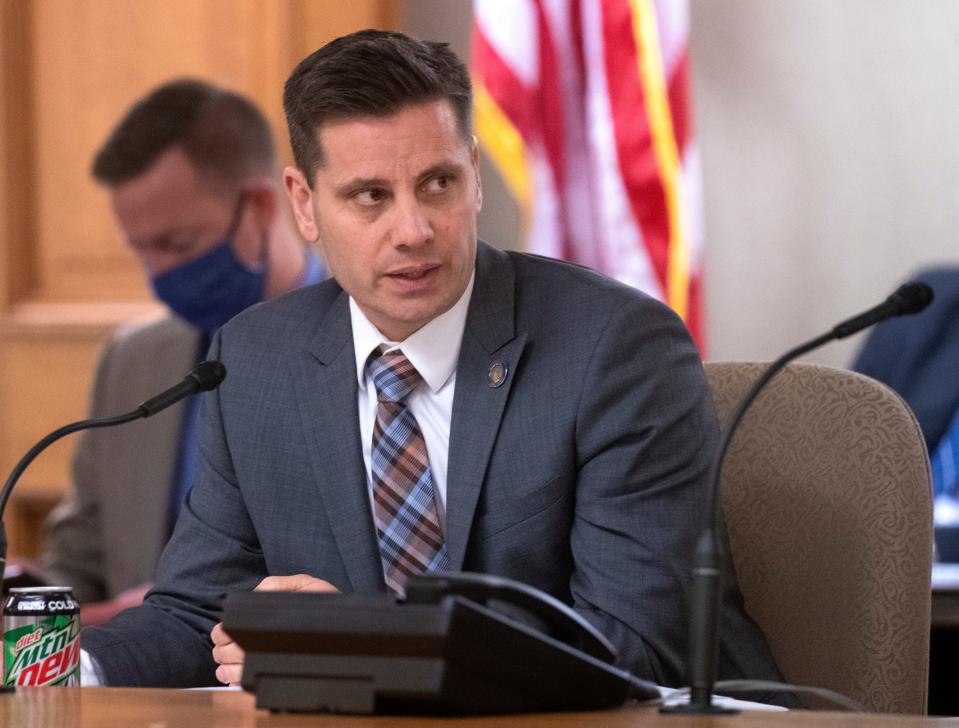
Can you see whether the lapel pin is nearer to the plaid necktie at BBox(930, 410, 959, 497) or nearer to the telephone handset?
the telephone handset

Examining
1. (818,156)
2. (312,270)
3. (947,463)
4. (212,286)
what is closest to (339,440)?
(212,286)

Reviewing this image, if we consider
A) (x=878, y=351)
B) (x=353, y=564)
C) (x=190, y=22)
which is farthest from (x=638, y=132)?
(x=353, y=564)

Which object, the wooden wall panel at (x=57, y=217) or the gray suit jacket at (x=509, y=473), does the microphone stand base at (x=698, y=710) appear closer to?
the gray suit jacket at (x=509, y=473)

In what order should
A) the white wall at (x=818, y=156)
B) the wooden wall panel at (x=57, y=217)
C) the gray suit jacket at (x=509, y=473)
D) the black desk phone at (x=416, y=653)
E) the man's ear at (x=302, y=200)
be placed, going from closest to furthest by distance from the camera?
the black desk phone at (x=416, y=653), the gray suit jacket at (x=509, y=473), the man's ear at (x=302, y=200), the white wall at (x=818, y=156), the wooden wall panel at (x=57, y=217)

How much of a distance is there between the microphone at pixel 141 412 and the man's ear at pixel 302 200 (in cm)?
48

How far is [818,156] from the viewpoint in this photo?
3.75 metres

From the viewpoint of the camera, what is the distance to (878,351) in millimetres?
3336

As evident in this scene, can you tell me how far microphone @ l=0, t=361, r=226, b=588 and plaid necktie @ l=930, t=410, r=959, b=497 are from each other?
6.15ft

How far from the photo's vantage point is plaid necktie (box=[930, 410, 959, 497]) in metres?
3.04

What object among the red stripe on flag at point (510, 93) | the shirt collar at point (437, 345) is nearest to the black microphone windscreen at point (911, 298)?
the shirt collar at point (437, 345)

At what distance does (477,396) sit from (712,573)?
0.62 m

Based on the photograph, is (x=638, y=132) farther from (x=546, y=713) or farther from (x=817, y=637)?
(x=546, y=713)

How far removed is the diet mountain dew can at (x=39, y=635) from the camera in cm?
145

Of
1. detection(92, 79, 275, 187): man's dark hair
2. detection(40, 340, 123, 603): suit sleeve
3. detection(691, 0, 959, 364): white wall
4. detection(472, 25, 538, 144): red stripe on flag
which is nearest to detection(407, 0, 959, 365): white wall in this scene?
detection(691, 0, 959, 364): white wall
